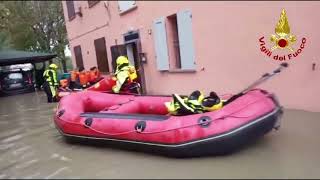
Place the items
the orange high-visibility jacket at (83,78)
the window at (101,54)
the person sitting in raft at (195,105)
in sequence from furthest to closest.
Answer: the window at (101,54)
the orange high-visibility jacket at (83,78)
the person sitting in raft at (195,105)

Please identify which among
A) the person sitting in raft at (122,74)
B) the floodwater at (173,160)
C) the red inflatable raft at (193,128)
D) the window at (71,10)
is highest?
the window at (71,10)

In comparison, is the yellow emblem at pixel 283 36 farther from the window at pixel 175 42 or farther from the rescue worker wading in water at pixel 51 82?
the rescue worker wading in water at pixel 51 82

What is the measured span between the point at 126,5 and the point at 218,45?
13.8 feet

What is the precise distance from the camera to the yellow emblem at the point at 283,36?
7.08 meters

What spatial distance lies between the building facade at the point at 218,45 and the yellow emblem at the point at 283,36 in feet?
0.05

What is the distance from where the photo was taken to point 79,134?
21.3 ft

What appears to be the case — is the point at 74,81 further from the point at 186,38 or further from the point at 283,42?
the point at 283,42

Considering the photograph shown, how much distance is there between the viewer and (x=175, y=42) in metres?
10.0

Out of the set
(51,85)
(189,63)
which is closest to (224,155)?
(189,63)

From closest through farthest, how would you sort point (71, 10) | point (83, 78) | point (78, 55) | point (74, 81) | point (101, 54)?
point (74, 81) → point (83, 78) → point (101, 54) → point (71, 10) → point (78, 55)

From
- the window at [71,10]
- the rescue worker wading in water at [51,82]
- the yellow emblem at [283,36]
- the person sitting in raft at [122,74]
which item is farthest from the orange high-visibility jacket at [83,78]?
the yellow emblem at [283,36]

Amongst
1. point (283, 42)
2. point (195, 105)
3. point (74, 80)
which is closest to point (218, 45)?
point (283, 42)

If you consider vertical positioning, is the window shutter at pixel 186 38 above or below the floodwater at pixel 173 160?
above

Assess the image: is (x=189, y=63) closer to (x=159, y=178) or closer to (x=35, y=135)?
(x=35, y=135)
